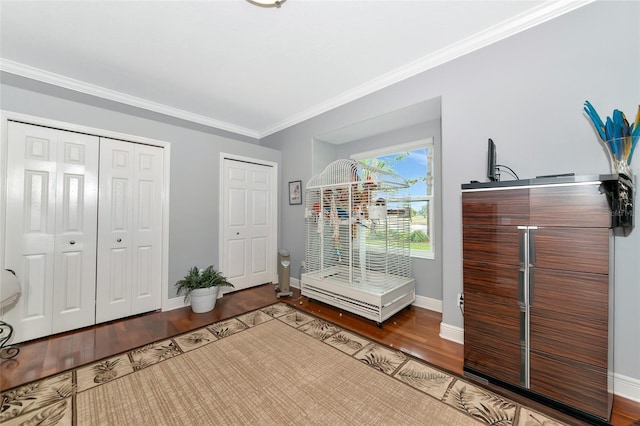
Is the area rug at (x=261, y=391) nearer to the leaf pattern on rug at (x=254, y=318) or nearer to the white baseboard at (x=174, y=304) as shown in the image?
the leaf pattern on rug at (x=254, y=318)

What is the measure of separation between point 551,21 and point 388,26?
125cm

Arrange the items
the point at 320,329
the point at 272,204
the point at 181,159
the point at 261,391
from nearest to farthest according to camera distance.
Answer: the point at 261,391, the point at 320,329, the point at 181,159, the point at 272,204

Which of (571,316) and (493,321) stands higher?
(571,316)

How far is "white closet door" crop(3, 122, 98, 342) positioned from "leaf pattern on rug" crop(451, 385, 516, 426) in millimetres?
3658

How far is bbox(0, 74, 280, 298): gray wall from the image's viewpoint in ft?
8.87

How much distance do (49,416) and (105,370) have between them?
0.45 metres

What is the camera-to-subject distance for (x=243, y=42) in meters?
2.30

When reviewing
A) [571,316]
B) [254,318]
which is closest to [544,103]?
[571,316]

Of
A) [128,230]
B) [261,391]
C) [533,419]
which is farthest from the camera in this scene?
[128,230]

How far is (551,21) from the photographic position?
1919 mm

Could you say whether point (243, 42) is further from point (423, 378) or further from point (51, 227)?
point (423, 378)

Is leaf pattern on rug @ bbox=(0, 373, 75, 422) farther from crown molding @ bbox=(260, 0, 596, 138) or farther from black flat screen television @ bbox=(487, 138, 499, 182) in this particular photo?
crown molding @ bbox=(260, 0, 596, 138)

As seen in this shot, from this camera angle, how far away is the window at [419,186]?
11.1 feet

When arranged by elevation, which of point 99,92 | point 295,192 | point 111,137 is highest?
point 99,92
